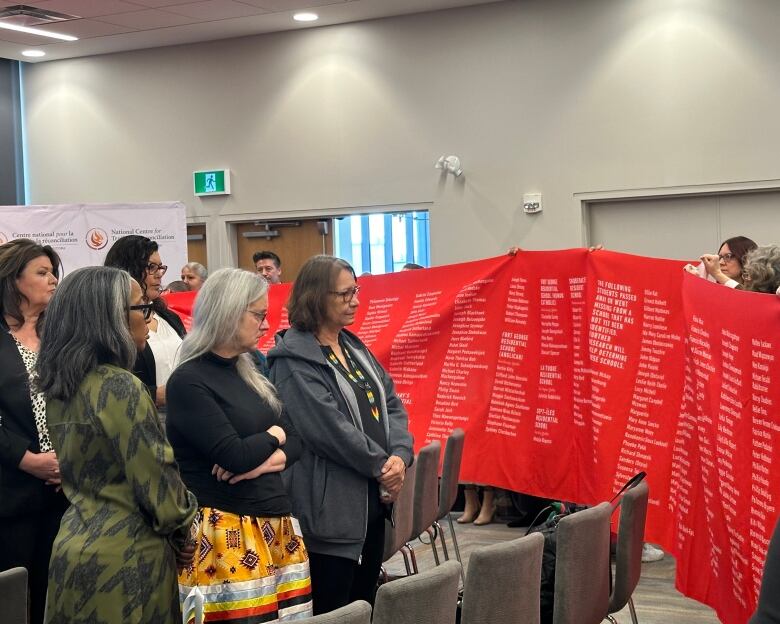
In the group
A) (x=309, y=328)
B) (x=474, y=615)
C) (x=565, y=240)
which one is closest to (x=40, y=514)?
(x=309, y=328)

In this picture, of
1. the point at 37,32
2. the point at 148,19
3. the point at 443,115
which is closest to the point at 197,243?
the point at 148,19

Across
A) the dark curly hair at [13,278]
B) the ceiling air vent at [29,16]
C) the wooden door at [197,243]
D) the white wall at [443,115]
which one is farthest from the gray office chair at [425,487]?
the wooden door at [197,243]

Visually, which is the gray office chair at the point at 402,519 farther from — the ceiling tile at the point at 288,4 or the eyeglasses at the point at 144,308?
the ceiling tile at the point at 288,4

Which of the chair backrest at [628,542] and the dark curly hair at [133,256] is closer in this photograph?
the chair backrest at [628,542]

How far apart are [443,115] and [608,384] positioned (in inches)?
210

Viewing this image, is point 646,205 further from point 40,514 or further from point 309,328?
point 40,514

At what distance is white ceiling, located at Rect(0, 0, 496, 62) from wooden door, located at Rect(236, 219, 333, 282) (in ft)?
6.46

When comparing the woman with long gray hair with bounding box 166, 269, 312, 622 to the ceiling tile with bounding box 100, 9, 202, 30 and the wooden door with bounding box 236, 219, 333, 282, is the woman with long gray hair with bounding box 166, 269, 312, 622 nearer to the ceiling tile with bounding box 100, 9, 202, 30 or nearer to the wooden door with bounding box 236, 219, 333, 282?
the ceiling tile with bounding box 100, 9, 202, 30

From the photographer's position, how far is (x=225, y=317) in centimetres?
300

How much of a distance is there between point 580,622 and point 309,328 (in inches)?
53.0

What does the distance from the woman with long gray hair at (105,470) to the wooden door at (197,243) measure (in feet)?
27.0

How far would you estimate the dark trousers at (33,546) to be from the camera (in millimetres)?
3246

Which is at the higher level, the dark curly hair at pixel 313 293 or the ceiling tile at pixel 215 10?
the ceiling tile at pixel 215 10

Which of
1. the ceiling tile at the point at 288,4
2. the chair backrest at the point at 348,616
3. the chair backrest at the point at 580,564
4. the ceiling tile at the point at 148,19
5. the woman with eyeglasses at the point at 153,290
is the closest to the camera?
the chair backrest at the point at 348,616
